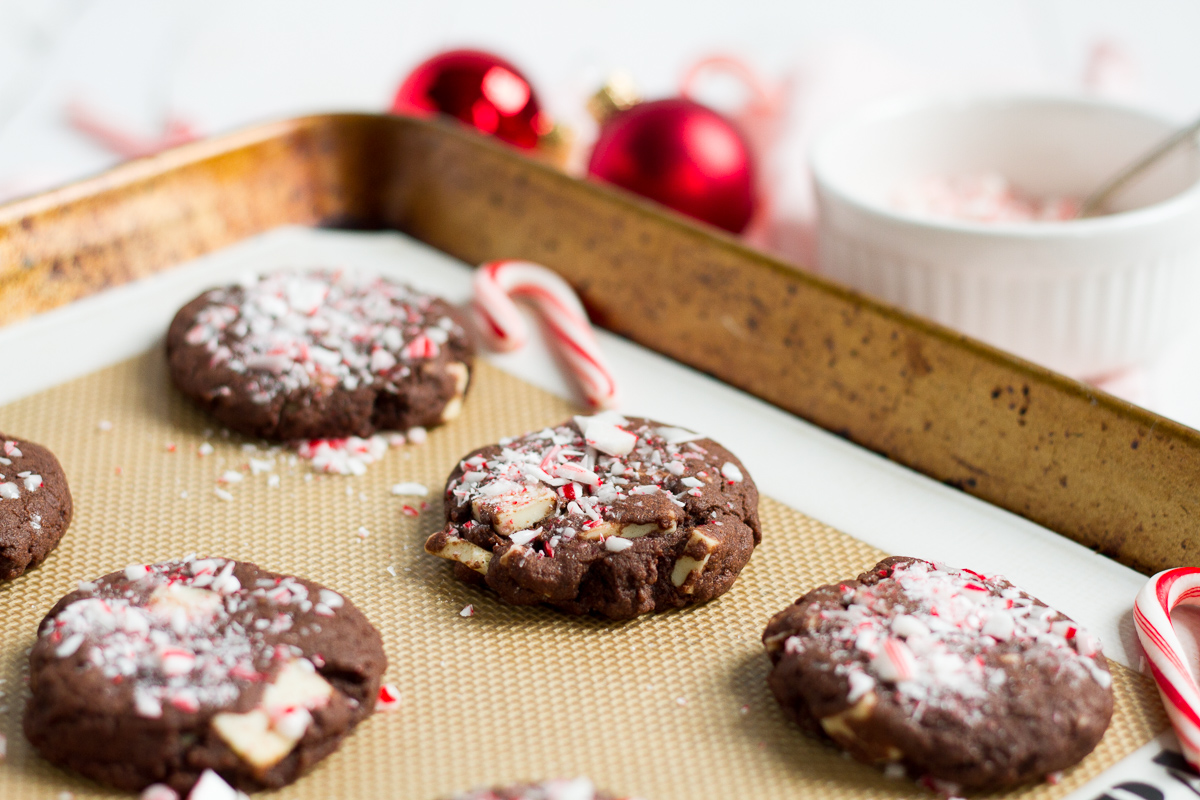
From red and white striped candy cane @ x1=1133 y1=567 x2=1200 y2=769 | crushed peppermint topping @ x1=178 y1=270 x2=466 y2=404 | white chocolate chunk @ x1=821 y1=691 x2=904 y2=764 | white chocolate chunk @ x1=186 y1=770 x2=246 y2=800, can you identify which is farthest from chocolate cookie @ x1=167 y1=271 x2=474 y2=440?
red and white striped candy cane @ x1=1133 y1=567 x2=1200 y2=769

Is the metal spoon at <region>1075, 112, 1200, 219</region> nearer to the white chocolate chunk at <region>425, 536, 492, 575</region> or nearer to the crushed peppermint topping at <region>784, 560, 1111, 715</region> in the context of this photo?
the crushed peppermint topping at <region>784, 560, 1111, 715</region>

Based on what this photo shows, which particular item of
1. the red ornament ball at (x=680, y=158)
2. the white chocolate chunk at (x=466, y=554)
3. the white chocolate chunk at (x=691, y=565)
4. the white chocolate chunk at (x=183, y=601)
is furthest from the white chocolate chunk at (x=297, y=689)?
the red ornament ball at (x=680, y=158)

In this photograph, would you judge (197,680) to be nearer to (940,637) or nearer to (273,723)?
(273,723)

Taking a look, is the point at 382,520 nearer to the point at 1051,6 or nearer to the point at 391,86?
the point at 391,86

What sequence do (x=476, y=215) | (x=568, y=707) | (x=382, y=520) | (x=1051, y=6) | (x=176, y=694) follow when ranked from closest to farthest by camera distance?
(x=176, y=694), (x=568, y=707), (x=382, y=520), (x=476, y=215), (x=1051, y=6)

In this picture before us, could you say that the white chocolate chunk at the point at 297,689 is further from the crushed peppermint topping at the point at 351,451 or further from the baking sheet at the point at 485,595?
the crushed peppermint topping at the point at 351,451

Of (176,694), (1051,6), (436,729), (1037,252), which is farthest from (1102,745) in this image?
(1051,6)
